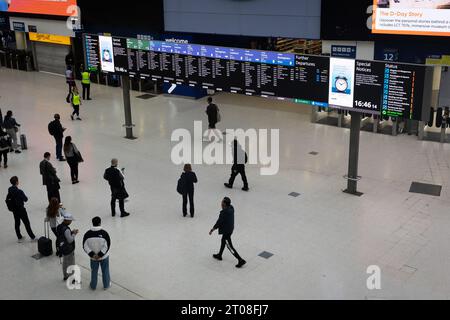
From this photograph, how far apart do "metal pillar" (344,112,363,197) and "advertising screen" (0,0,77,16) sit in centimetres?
1720

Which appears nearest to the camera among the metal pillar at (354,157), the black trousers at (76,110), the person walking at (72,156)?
the metal pillar at (354,157)

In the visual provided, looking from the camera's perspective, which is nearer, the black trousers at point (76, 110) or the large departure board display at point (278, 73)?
the large departure board display at point (278, 73)

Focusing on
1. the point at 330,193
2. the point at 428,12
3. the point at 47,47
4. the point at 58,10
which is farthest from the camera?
the point at 47,47

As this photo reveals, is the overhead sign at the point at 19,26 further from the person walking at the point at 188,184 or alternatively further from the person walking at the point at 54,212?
the person walking at the point at 54,212

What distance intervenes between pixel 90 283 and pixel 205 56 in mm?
7373

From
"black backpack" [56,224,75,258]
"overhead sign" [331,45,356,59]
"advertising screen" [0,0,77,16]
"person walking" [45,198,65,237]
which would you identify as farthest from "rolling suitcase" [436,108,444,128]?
"advertising screen" [0,0,77,16]

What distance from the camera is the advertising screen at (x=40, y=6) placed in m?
26.9

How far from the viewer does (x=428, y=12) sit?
651 inches

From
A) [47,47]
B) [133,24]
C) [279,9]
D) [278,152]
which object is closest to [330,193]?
[278,152]

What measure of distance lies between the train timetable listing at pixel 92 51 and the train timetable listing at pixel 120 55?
73cm

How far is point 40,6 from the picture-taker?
28188 millimetres

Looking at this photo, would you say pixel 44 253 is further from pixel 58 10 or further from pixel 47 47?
pixel 47 47

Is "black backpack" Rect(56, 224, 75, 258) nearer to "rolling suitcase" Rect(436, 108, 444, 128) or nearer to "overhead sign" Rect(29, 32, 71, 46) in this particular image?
"rolling suitcase" Rect(436, 108, 444, 128)

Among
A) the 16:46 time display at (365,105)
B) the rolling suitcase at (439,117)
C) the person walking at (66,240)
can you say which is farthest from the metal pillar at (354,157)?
the person walking at (66,240)
